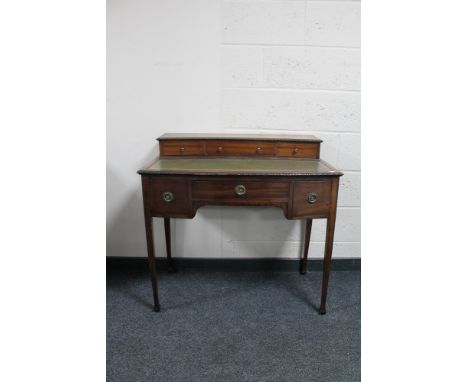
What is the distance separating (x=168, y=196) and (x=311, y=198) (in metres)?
0.68

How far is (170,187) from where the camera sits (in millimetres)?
1541

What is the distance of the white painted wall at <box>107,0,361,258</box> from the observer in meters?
1.84

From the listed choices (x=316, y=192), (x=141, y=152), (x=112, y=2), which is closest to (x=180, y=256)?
(x=141, y=152)

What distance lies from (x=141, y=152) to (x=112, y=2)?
0.85 metres

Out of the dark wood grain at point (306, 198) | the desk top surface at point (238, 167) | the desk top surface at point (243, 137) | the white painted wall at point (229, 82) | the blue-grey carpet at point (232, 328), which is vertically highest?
the white painted wall at point (229, 82)

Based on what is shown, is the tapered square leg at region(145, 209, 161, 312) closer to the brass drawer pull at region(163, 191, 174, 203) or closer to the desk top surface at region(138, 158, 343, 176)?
the brass drawer pull at region(163, 191, 174, 203)

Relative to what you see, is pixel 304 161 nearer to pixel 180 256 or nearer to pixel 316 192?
pixel 316 192

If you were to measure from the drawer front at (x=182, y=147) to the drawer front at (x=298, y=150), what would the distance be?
45 centimetres

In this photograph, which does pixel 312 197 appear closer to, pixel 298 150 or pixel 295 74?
pixel 298 150

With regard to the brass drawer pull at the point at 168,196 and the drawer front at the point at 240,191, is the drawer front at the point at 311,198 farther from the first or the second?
the brass drawer pull at the point at 168,196

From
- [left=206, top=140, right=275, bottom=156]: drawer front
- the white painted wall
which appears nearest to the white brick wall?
the white painted wall

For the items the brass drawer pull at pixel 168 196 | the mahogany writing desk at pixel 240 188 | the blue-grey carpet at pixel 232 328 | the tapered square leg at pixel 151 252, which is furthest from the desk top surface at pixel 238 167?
the blue-grey carpet at pixel 232 328

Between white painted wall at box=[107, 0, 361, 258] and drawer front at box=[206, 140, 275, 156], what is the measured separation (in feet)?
0.49

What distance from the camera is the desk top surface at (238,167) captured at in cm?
151
